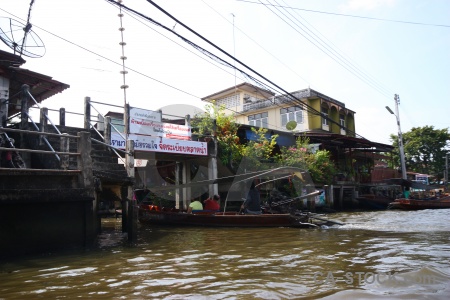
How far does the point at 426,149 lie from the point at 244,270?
3944 cm

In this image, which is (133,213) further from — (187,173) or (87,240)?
(187,173)

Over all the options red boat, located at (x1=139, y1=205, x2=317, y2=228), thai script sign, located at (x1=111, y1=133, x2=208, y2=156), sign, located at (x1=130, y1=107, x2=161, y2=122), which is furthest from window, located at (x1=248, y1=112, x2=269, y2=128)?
sign, located at (x1=130, y1=107, x2=161, y2=122)

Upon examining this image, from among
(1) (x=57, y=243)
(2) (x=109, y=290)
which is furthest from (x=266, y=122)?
(2) (x=109, y=290)

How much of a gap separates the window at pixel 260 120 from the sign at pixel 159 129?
697 inches

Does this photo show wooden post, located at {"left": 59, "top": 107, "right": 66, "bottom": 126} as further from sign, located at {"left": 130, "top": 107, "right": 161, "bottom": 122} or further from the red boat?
the red boat

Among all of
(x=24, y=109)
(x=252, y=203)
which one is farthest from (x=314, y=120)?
(x=24, y=109)

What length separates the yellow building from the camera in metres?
29.1

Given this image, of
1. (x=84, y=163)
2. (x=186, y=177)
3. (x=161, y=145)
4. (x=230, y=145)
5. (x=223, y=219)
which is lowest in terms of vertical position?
(x=223, y=219)

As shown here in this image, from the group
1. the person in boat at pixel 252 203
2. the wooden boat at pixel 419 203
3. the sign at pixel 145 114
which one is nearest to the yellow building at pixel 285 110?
the wooden boat at pixel 419 203

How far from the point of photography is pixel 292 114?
98.8 feet

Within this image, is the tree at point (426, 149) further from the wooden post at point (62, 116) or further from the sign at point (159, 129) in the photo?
the wooden post at point (62, 116)

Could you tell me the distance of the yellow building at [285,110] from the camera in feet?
95.5

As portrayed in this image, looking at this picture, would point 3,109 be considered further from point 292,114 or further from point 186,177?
point 292,114

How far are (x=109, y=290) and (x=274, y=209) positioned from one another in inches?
402
